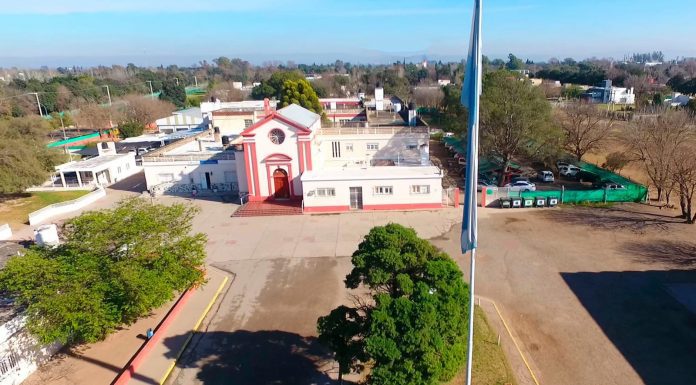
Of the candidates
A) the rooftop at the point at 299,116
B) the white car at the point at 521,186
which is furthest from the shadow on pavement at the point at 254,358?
the white car at the point at 521,186

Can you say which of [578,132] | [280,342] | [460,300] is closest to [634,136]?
→ [578,132]

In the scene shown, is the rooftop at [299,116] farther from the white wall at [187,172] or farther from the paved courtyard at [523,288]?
the paved courtyard at [523,288]

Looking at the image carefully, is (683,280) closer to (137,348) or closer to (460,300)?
(460,300)

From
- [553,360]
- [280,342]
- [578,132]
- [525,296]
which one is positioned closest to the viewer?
[553,360]

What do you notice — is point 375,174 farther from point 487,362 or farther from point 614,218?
point 487,362

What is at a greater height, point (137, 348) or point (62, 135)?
point (62, 135)

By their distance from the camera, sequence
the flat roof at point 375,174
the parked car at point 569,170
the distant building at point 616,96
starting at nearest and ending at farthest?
the flat roof at point 375,174 → the parked car at point 569,170 → the distant building at point 616,96

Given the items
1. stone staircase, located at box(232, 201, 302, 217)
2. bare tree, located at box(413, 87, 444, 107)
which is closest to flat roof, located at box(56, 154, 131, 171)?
stone staircase, located at box(232, 201, 302, 217)
